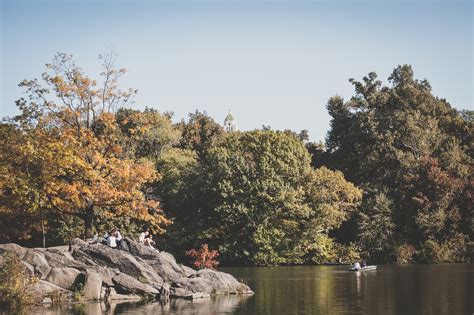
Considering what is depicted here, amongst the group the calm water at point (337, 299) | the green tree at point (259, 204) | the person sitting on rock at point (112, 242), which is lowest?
the calm water at point (337, 299)

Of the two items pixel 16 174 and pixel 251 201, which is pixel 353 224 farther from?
pixel 16 174

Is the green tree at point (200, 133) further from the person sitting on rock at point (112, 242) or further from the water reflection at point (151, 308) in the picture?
the water reflection at point (151, 308)

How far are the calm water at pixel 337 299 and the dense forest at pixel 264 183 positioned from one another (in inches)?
461

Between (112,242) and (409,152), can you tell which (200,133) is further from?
(112,242)

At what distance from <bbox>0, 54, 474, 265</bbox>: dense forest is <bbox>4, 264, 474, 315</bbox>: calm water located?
11704mm

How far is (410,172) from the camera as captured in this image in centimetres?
7550

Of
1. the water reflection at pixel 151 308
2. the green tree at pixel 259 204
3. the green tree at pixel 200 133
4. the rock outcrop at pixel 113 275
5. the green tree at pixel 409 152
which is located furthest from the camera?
the green tree at pixel 200 133

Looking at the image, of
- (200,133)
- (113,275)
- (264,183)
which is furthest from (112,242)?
(200,133)

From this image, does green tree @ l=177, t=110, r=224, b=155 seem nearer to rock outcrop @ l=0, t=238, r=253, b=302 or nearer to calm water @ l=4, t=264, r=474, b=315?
calm water @ l=4, t=264, r=474, b=315

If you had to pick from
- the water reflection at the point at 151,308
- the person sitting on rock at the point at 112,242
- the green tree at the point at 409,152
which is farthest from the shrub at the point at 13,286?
the green tree at the point at 409,152

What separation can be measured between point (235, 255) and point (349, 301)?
33.3 metres

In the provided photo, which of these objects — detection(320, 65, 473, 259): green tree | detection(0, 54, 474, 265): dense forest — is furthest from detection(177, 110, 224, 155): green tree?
detection(320, 65, 473, 259): green tree

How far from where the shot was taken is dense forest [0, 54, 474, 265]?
4725 centimetres

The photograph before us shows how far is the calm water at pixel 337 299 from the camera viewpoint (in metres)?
30.7
